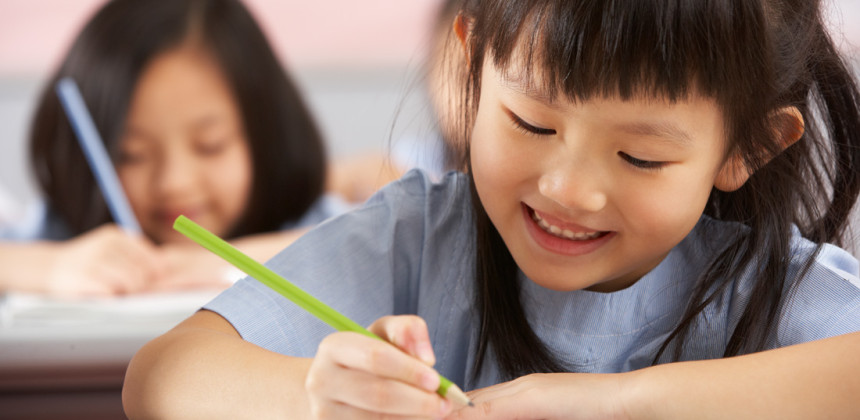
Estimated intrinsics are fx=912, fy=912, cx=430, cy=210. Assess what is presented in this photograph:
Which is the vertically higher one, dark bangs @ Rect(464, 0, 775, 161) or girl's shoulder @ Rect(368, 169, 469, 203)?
dark bangs @ Rect(464, 0, 775, 161)

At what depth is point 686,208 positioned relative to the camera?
1.83ft

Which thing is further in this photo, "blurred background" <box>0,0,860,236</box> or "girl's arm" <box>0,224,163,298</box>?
"blurred background" <box>0,0,860,236</box>

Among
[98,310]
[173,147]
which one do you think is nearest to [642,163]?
[98,310]

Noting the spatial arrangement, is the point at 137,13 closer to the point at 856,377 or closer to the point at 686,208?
the point at 686,208

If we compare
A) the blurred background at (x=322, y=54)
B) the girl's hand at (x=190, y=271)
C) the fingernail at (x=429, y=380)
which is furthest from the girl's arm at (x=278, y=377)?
the blurred background at (x=322, y=54)

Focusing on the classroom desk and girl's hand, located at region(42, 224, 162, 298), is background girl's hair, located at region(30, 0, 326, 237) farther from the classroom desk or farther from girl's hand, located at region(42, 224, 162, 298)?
the classroom desk

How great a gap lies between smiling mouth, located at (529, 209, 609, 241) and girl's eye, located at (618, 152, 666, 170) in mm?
64

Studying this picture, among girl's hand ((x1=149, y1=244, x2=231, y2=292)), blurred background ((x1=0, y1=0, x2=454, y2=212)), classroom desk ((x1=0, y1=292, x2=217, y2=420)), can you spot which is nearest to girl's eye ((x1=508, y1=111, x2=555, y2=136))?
classroom desk ((x1=0, y1=292, x2=217, y2=420))

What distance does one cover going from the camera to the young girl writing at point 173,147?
4.05 feet

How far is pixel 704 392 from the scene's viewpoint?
52cm

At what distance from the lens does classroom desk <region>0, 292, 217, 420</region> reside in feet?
2.49

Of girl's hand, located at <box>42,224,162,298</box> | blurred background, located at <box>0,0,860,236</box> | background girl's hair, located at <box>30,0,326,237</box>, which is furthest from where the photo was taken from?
blurred background, located at <box>0,0,860,236</box>

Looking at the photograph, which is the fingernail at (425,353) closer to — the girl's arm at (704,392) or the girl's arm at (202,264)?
the girl's arm at (704,392)

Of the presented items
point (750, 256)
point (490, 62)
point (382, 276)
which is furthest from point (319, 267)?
point (750, 256)
